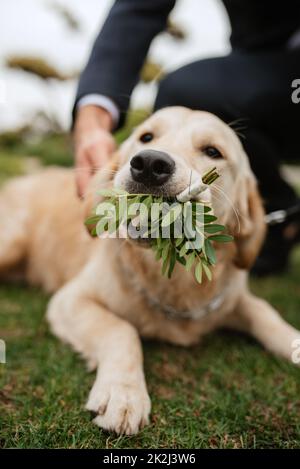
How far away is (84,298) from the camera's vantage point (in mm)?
2539

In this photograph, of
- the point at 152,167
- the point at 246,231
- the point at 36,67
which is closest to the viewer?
the point at 152,167

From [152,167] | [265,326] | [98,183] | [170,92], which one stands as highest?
[152,167]

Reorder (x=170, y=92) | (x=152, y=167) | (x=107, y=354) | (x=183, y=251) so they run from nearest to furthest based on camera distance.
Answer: (x=183, y=251), (x=152, y=167), (x=107, y=354), (x=170, y=92)

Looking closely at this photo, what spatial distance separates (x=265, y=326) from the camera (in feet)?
8.30

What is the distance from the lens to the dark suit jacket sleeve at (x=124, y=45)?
9.09 feet

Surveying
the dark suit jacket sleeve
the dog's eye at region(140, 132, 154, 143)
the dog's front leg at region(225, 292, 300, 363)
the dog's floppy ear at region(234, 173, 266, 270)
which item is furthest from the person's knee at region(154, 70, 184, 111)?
the dog's front leg at region(225, 292, 300, 363)

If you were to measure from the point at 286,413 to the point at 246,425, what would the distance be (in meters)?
0.21

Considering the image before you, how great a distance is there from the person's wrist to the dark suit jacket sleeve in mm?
112

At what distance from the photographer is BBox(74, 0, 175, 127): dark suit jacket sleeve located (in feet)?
9.09

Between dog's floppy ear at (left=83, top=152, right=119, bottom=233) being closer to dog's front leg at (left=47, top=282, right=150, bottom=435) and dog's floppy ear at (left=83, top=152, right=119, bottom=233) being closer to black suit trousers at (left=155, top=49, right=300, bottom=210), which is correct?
dog's front leg at (left=47, top=282, right=150, bottom=435)

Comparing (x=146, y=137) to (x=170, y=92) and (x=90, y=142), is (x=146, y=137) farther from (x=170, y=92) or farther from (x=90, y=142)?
(x=170, y=92)

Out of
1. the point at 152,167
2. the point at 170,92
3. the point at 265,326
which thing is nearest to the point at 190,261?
the point at 152,167

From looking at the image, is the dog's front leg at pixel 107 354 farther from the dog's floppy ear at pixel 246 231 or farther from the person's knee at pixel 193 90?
the person's knee at pixel 193 90

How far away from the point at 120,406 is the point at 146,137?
1.29 meters
